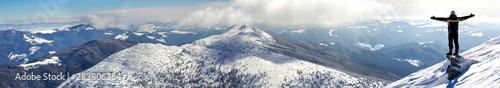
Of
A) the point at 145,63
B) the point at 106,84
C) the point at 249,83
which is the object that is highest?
the point at 145,63

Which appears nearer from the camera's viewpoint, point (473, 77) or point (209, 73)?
point (473, 77)

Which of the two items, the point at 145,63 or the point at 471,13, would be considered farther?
the point at 145,63

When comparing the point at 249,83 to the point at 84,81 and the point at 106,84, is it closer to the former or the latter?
the point at 106,84

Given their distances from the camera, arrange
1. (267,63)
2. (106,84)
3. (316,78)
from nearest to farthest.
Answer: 1. (106,84)
2. (316,78)
3. (267,63)

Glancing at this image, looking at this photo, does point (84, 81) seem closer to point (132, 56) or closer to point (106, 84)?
point (106, 84)

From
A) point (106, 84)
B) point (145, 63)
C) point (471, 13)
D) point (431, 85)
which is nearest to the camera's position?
point (471, 13)

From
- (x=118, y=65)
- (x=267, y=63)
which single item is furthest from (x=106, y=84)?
(x=267, y=63)

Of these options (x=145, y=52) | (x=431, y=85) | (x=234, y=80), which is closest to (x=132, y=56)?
(x=145, y=52)

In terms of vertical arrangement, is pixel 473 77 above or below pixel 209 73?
above

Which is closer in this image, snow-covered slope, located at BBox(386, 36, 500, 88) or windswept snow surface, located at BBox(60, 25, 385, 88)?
snow-covered slope, located at BBox(386, 36, 500, 88)

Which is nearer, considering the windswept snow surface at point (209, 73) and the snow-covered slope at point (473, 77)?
the snow-covered slope at point (473, 77)

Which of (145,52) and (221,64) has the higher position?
(145,52)
